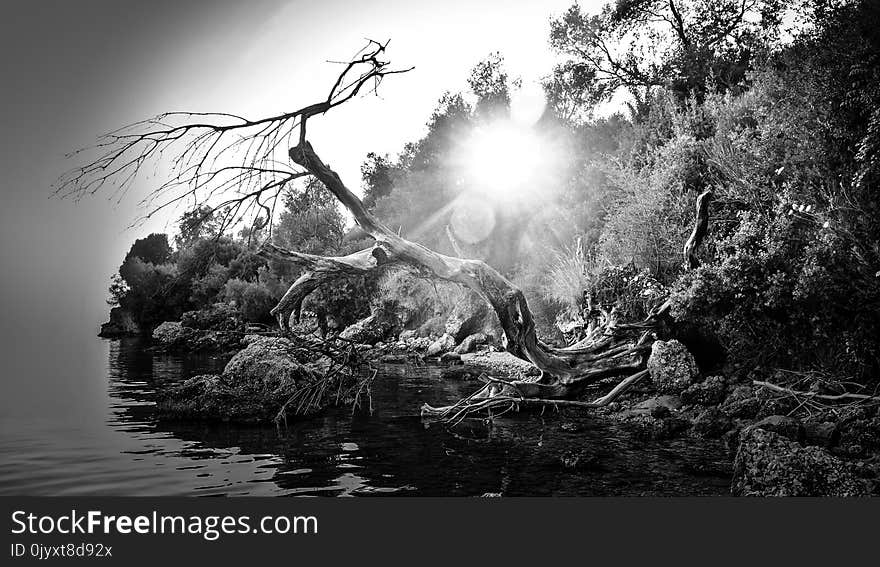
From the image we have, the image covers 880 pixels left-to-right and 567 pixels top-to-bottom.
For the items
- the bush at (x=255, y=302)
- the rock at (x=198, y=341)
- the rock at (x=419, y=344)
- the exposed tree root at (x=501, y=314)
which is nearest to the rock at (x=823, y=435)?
the exposed tree root at (x=501, y=314)

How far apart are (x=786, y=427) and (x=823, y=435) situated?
65 cm

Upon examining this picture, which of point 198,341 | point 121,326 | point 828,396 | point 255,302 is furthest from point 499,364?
point 121,326

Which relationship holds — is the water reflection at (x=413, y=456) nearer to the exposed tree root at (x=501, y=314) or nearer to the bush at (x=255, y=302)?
the exposed tree root at (x=501, y=314)

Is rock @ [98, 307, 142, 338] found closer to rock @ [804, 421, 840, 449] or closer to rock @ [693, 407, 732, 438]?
rock @ [693, 407, 732, 438]

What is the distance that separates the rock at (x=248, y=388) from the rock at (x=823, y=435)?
9.79 m

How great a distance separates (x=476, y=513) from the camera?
5.50 meters

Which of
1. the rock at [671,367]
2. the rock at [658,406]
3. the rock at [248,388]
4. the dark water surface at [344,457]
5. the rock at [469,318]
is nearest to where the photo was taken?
the dark water surface at [344,457]

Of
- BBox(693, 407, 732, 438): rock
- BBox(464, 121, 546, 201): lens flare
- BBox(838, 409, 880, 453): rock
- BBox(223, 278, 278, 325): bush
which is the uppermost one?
BBox(464, 121, 546, 201): lens flare

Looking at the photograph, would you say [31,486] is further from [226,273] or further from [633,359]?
[226,273]

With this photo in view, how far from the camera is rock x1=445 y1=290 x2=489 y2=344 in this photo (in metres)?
29.3

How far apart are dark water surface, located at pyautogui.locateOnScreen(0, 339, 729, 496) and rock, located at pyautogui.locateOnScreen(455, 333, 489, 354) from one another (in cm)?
1293

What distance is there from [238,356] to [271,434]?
11.5ft

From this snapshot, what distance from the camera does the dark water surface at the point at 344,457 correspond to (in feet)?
24.5

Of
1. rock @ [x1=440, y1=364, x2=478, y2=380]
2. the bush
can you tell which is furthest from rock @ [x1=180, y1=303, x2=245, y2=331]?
rock @ [x1=440, y1=364, x2=478, y2=380]
